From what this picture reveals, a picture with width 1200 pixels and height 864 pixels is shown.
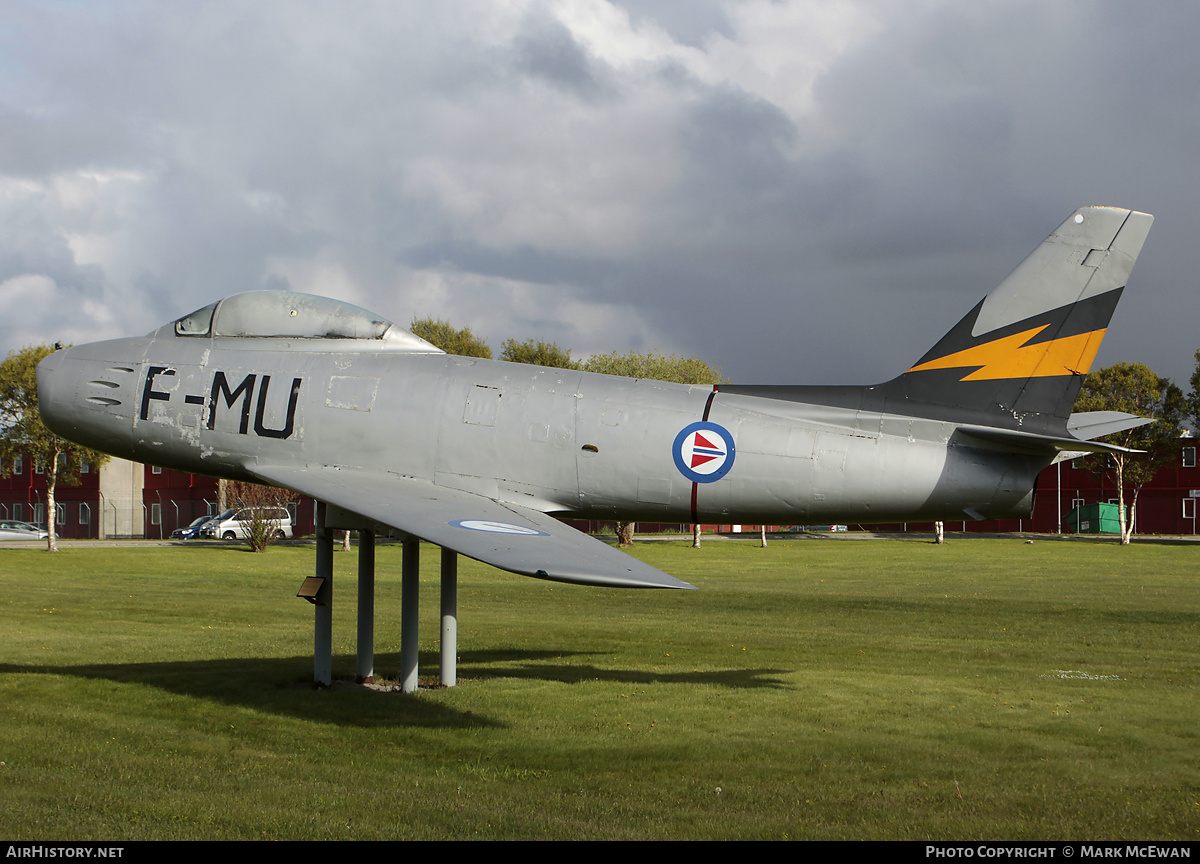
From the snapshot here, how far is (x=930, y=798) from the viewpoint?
758 cm

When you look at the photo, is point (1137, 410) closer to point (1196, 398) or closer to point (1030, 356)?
point (1196, 398)

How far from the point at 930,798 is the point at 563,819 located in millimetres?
2991

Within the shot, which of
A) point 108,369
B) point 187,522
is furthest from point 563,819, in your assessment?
point 187,522

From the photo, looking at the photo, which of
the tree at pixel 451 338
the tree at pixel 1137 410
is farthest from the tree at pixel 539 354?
the tree at pixel 1137 410

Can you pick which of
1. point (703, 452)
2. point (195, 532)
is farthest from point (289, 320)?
point (195, 532)

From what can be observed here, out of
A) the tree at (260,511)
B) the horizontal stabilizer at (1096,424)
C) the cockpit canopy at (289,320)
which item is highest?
the cockpit canopy at (289,320)

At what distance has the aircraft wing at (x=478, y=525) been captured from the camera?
23.4 ft

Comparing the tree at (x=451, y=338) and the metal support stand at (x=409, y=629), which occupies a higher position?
the tree at (x=451, y=338)

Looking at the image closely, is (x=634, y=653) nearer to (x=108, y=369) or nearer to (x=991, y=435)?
(x=991, y=435)

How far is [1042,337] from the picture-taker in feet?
33.3

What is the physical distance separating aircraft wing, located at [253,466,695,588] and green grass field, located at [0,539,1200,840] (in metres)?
1.83

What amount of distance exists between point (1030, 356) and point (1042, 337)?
0.25 meters

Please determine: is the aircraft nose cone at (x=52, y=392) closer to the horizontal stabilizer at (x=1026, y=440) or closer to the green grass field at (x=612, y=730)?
the green grass field at (x=612, y=730)

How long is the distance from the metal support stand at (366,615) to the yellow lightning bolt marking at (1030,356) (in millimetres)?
7267
